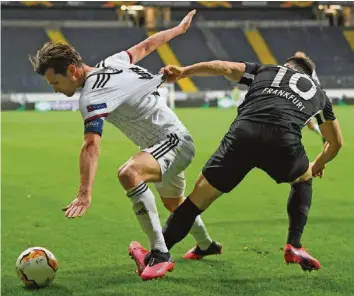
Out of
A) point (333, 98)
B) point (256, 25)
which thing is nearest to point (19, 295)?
point (333, 98)

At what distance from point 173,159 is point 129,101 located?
536 mm

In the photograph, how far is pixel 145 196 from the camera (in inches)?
199

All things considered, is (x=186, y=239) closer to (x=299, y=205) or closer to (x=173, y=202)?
(x=173, y=202)

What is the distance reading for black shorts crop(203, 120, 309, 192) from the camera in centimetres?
499

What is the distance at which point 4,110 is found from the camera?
108 feet

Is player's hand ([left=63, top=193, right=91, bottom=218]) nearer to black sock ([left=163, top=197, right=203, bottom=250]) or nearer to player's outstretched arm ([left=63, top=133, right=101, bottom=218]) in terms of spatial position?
player's outstretched arm ([left=63, top=133, right=101, bottom=218])

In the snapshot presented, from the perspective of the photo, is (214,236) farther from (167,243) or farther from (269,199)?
(269,199)

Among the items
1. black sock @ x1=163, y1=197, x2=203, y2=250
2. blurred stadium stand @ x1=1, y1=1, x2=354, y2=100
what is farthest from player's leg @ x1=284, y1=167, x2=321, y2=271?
blurred stadium stand @ x1=1, y1=1, x2=354, y2=100

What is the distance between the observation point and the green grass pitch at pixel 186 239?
484cm

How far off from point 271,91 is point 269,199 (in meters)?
3.99

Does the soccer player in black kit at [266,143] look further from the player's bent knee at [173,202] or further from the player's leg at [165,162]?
the player's bent knee at [173,202]

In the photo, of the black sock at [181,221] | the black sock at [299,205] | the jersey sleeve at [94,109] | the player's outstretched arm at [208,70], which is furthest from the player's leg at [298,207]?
the jersey sleeve at [94,109]

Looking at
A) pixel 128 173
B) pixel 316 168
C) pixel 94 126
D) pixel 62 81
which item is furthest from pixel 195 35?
pixel 94 126

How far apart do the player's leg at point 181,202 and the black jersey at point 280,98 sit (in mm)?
746
